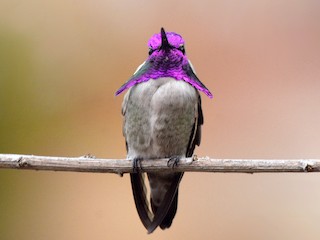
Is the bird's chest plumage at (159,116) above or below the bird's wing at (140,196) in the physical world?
above

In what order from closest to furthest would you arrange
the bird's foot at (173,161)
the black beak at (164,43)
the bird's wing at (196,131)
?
the black beak at (164,43), the bird's foot at (173,161), the bird's wing at (196,131)

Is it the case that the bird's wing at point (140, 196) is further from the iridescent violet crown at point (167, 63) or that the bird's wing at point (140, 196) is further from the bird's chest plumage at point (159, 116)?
the iridescent violet crown at point (167, 63)

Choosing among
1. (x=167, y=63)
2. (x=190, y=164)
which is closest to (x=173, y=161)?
(x=190, y=164)

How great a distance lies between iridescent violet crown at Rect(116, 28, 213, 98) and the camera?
252cm

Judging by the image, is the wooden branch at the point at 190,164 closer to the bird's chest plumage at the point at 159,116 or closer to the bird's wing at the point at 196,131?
the bird's chest plumage at the point at 159,116

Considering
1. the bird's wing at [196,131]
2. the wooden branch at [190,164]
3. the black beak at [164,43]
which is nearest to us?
the wooden branch at [190,164]

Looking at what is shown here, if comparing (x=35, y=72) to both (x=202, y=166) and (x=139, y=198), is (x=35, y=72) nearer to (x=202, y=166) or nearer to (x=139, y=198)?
(x=139, y=198)

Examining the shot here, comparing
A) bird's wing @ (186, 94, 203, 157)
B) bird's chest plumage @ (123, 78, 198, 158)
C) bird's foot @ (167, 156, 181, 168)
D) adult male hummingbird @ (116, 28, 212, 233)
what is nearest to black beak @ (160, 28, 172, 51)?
adult male hummingbird @ (116, 28, 212, 233)

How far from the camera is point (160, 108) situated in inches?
101

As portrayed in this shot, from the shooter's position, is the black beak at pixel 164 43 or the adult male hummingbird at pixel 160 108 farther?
the adult male hummingbird at pixel 160 108

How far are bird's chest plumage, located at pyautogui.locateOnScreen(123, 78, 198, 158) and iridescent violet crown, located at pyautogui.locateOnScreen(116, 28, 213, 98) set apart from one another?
0.09ft

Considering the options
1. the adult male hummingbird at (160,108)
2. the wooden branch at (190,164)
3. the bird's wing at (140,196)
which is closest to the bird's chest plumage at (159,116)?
the adult male hummingbird at (160,108)

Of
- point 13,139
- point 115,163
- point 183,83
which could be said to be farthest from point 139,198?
point 13,139

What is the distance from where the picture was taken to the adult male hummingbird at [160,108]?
2.54 metres
